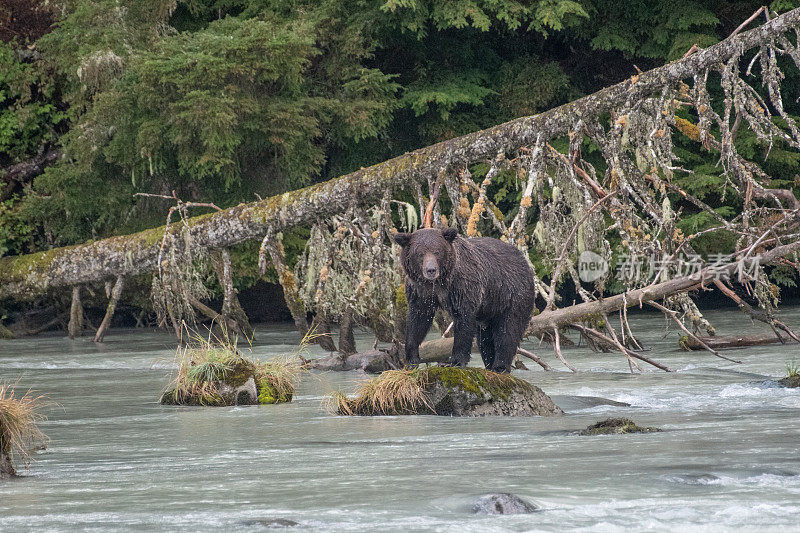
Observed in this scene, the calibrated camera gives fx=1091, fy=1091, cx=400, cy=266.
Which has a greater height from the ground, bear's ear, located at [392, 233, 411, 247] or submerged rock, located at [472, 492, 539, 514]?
bear's ear, located at [392, 233, 411, 247]

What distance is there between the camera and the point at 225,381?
10.1 metres

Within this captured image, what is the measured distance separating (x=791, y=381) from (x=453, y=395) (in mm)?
3203

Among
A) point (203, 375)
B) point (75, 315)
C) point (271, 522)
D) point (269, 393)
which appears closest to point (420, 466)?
point (271, 522)

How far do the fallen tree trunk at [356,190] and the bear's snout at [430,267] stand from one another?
10.1ft

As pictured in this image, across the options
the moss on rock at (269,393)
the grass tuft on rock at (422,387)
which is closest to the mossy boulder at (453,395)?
the grass tuft on rock at (422,387)

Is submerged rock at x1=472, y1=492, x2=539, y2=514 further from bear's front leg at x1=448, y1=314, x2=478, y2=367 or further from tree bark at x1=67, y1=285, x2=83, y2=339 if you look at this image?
tree bark at x1=67, y1=285, x2=83, y2=339

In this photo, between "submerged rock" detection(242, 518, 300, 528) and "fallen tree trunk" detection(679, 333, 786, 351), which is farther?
"fallen tree trunk" detection(679, 333, 786, 351)

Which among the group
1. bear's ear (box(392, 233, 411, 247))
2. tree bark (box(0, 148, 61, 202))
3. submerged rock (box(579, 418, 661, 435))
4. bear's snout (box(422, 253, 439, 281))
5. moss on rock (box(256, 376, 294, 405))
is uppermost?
tree bark (box(0, 148, 61, 202))

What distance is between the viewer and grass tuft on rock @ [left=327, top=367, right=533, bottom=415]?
843 cm

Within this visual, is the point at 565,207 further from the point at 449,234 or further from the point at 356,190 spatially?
the point at 449,234

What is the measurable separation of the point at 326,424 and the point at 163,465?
6.17 ft

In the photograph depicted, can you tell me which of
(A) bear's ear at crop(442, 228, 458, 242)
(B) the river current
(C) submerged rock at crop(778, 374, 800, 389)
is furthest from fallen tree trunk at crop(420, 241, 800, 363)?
(A) bear's ear at crop(442, 228, 458, 242)

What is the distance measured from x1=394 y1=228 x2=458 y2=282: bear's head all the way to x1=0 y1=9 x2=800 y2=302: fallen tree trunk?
9.41 ft

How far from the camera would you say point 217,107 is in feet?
60.8
